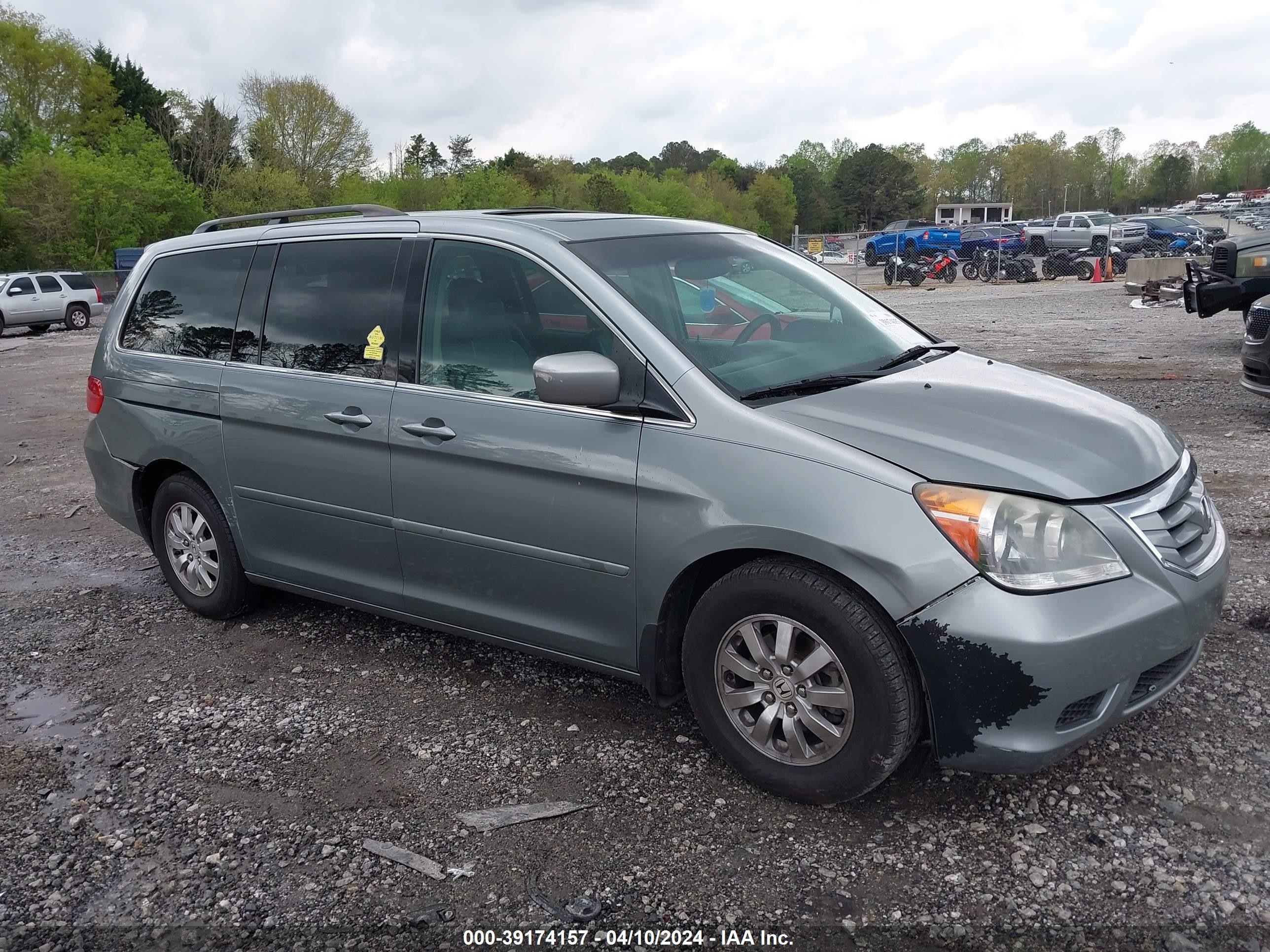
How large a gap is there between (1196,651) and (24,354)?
76.3 feet

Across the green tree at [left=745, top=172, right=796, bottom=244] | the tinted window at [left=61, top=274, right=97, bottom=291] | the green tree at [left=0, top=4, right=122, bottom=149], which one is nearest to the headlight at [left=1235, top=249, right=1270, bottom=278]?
the tinted window at [left=61, top=274, right=97, bottom=291]

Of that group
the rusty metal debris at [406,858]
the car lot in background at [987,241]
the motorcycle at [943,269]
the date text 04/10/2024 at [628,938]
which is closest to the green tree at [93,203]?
the motorcycle at [943,269]

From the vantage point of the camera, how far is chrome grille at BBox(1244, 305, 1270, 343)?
26.0ft

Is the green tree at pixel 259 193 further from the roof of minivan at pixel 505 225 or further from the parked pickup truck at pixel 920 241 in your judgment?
the roof of minivan at pixel 505 225

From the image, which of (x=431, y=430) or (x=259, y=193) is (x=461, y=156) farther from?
(x=431, y=430)

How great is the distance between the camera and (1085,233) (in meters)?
39.8

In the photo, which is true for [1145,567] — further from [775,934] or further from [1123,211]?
[1123,211]

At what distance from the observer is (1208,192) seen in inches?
5507

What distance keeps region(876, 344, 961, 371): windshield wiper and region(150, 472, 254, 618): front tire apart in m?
3.07

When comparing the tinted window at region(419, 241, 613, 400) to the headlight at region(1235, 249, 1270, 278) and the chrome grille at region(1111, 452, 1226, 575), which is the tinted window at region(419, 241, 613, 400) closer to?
the chrome grille at region(1111, 452, 1226, 575)

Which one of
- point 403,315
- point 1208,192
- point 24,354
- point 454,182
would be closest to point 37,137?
point 454,182

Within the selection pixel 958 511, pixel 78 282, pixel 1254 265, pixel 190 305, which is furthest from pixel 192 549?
pixel 78 282

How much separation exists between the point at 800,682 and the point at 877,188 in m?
113

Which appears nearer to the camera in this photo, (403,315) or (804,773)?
(804,773)
